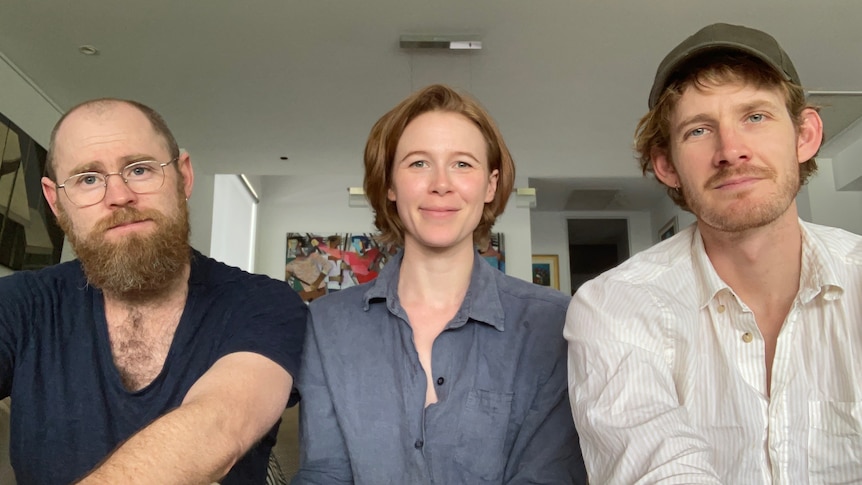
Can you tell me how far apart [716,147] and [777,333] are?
1.15 feet

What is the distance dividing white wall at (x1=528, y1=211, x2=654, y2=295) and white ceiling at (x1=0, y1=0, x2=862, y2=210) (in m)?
3.44

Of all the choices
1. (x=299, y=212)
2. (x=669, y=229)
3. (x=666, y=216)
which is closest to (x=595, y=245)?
(x=666, y=216)

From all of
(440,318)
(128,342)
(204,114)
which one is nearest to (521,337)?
(440,318)

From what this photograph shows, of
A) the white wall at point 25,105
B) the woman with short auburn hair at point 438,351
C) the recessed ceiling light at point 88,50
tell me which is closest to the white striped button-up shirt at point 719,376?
the woman with short auburn hair at point 438,351

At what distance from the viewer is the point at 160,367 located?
126cm

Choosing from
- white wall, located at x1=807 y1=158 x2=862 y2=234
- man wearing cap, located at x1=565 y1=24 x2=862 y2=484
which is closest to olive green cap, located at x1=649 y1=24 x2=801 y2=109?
man wearing cap, located at x1=565 y1=24 x2=862 y2=484

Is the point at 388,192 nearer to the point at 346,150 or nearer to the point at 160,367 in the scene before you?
the point at 160,367

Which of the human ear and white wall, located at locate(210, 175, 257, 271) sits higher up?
white wall, located at locate(210, 175, 257, 271)

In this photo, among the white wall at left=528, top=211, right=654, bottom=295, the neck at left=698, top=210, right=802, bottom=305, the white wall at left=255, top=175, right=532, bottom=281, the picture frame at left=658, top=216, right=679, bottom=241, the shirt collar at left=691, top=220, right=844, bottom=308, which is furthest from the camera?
the white wall at left=528, top=211, right=654, bottom=295

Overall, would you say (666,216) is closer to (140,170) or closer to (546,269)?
(546,269)

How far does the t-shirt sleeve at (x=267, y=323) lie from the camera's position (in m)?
1.18

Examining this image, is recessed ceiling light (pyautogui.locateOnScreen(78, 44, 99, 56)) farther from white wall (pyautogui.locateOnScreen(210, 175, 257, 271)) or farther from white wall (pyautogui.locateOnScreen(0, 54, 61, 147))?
white wall (pyautogui.locateOnScreen(210, 175, 257, 271))

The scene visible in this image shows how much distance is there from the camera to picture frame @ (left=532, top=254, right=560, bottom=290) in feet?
27.0

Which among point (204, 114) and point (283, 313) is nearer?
point (283, 313)
